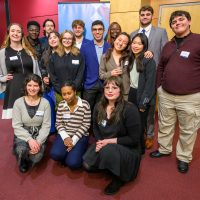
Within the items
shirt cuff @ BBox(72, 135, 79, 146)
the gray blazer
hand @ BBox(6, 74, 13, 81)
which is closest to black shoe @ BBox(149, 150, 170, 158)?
shirt cuff @ BBox(72, 135, 79, 146)

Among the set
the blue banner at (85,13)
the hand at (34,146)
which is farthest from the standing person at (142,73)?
the blue banner at (85,13)

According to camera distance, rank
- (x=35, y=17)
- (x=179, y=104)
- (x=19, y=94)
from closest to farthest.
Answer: (x=179, y=104), (x=19, y=94), (x=35, y=17)

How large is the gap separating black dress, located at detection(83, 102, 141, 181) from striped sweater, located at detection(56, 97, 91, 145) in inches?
11.7

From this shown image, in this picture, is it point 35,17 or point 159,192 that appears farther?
point 35,17

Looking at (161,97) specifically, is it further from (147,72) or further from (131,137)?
(131,137)

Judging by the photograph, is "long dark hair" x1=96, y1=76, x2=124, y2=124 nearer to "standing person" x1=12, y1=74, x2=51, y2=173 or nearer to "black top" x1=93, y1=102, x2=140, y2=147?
"black top" x1=93, y1=102, x2=140, y2=147

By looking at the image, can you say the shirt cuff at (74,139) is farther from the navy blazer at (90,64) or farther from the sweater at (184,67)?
the sweater at (184,67)

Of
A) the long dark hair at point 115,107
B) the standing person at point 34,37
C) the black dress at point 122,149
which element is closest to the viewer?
the black dress at point 122,149

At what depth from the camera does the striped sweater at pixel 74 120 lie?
2.40 meters

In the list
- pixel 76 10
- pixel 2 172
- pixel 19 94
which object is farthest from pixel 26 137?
pixel 76 10

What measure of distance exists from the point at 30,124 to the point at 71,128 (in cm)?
46

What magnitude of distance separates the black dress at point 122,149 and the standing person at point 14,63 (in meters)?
1.22

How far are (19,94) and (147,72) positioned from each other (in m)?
1.57

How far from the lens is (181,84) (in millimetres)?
2146
